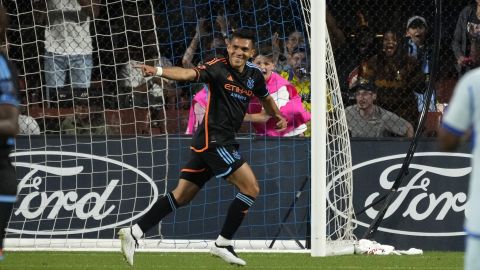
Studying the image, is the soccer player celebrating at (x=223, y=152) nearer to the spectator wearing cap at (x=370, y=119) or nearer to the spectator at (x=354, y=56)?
the spectator wearing cap at (x=370, y=119)

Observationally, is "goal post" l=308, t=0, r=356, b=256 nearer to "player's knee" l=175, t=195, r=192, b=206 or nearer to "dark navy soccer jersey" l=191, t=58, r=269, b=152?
"dark navy soccer jersey" l=191, t=58, r=269, b=152

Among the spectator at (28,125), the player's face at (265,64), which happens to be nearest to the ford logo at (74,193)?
the spectator at (28,125)

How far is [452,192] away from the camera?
473 inches

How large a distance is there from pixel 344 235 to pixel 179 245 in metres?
1.85

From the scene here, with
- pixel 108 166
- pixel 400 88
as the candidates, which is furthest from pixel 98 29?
pixel 400 88

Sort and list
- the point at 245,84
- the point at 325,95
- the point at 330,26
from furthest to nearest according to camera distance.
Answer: the point at 330,26, the point at 325,95, the point at 245,84

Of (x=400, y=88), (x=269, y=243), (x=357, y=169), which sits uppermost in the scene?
(x=400, y=88)

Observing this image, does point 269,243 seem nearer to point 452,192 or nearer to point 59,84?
point 452,192

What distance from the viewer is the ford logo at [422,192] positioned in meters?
12.0

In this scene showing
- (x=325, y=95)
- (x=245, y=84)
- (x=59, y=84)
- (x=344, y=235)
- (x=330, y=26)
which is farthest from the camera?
(x=330, y=26)

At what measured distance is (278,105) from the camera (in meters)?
11.8

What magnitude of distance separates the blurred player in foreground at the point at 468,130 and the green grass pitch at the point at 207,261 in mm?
5067

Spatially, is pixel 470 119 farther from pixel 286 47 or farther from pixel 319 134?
pixel 286 47

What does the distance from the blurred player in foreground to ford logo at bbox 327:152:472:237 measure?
756 centimetres
